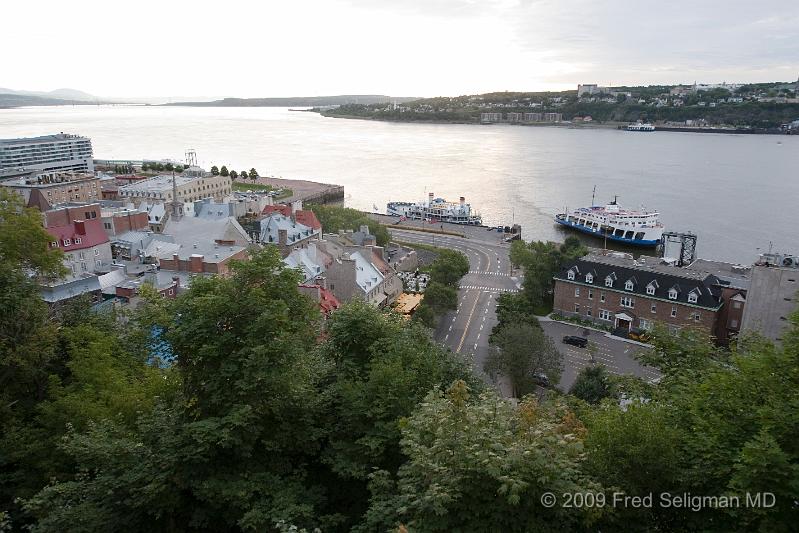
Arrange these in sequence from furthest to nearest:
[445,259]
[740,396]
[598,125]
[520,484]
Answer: [598,125], [445,259], [740,396], [520,484]

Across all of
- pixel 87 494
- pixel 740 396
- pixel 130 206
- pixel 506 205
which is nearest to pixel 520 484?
pixel 740 396

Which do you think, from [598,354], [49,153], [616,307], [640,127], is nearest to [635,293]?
[616,307]

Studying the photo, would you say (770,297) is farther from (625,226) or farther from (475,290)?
(625,226)

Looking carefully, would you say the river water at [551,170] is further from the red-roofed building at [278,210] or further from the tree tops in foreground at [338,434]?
the tree tops in foreground at [338,434]

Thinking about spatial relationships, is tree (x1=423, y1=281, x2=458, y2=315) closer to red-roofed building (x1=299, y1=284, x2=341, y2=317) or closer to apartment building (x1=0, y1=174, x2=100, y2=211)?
red-roofed building (x1=299, y1=284, x2=341, y2=317)

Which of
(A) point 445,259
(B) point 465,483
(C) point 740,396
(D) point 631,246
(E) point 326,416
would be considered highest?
(C) point 740,396

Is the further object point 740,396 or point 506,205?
point 506,205

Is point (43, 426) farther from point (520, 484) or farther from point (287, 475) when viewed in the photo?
point (520, 484)
